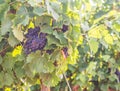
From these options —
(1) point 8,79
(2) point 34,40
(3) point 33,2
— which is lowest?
(1) point 8,79

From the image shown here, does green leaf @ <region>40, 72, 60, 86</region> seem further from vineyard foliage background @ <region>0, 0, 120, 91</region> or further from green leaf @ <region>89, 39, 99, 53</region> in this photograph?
green leaf @ <region>89, 39, 99, 53</region>

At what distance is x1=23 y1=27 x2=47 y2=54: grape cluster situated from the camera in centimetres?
99

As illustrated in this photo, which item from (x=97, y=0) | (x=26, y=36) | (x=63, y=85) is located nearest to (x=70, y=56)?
(x=26, y=36)

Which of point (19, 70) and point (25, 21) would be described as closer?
point (25, 21)

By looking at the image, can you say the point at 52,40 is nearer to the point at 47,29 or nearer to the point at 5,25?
the point at 47,29

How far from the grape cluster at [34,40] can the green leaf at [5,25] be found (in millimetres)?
68

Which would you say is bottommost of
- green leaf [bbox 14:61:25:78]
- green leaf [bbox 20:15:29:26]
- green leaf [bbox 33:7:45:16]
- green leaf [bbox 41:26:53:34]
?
green leaf [bbox 14:61:25:78]

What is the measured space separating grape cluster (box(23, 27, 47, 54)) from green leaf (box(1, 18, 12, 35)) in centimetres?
7

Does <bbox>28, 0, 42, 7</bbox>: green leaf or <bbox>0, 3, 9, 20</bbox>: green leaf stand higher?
<bbox>28, 0, 42, 7</bbox>: green leaf

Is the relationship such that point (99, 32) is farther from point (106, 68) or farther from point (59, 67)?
point (106, 68)

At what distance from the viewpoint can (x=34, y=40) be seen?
39.2 inches

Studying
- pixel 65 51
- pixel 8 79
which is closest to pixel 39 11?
pixel 65 51

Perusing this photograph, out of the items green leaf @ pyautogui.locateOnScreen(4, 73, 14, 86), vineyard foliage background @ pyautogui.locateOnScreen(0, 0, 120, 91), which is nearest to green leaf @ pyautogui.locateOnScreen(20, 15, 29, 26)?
vineyard foliage background @ pyautogui.locateOnScreen(0, 0, 120, 91)

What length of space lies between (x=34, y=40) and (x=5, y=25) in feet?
0.33
